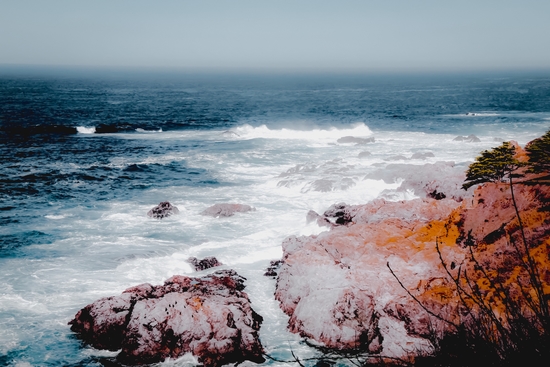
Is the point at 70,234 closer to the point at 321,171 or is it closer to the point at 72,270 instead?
the point at 72,270

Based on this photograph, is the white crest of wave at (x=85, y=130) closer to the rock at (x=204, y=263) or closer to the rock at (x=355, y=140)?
the rock at (x=355, y=140)

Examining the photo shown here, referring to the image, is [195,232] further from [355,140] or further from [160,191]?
[355,140]

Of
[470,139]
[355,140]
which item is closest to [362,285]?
[355,140]

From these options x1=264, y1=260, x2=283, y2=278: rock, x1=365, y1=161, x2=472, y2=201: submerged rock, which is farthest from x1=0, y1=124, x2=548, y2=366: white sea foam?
x1=365, y1=161, x2=472, y2=201: submerged rock

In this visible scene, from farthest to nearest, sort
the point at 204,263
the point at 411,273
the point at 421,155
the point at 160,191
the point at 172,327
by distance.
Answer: the point at 421,155 < the point at 160,191 < the point at 204,263 < the point at 411,273 < the point at 172,327

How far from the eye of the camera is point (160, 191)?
2564cm

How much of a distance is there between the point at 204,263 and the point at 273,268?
8.90 feet

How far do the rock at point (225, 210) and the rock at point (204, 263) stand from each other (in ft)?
17.4

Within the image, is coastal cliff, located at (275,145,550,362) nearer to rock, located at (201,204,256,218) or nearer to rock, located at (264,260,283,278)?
rock, located at (264,260,283,278)

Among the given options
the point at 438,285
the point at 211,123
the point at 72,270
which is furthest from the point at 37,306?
the point at 211,123

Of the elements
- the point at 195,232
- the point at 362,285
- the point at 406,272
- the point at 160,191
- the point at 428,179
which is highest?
the point at 428,179

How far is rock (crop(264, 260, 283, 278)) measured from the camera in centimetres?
1444

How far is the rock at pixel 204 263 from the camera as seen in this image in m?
15.1

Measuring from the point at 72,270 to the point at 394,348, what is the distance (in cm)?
1191
